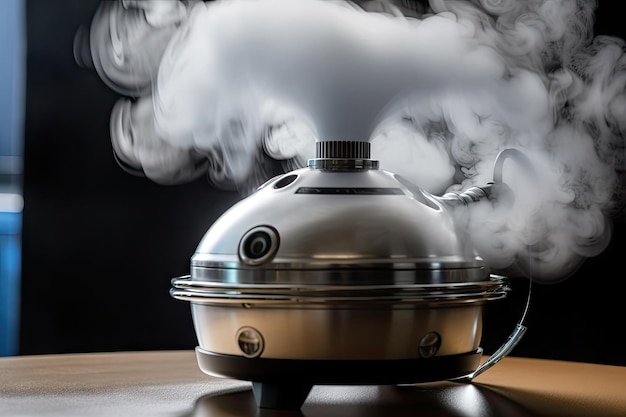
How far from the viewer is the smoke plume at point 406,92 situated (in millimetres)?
985

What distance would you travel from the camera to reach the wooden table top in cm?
88

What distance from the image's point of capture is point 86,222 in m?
2.10

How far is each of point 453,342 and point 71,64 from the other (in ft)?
4.82

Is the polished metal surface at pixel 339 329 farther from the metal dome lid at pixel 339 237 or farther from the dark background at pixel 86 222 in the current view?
the dark background at pixel 86 222

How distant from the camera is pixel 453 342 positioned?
2.88 ft

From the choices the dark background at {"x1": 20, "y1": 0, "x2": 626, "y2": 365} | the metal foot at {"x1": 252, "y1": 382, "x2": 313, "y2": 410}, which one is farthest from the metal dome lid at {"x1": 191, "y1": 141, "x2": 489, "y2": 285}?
the dark background at {"x1": 20, "y1": 0, "x2": 626, "y2": 365}

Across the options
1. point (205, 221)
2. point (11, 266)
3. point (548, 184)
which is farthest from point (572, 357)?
point (11, 266)

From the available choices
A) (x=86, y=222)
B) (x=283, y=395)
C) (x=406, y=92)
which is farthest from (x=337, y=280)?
(x=86, y=222)

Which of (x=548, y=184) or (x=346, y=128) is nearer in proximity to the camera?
(x=346, y=128)

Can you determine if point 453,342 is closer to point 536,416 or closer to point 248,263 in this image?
point 536,416

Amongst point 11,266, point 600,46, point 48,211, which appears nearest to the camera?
point 600,46

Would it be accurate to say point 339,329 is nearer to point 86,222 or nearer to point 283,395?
point 283,395

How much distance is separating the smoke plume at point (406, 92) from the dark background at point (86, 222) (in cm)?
77

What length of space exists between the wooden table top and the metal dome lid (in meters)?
0.13
